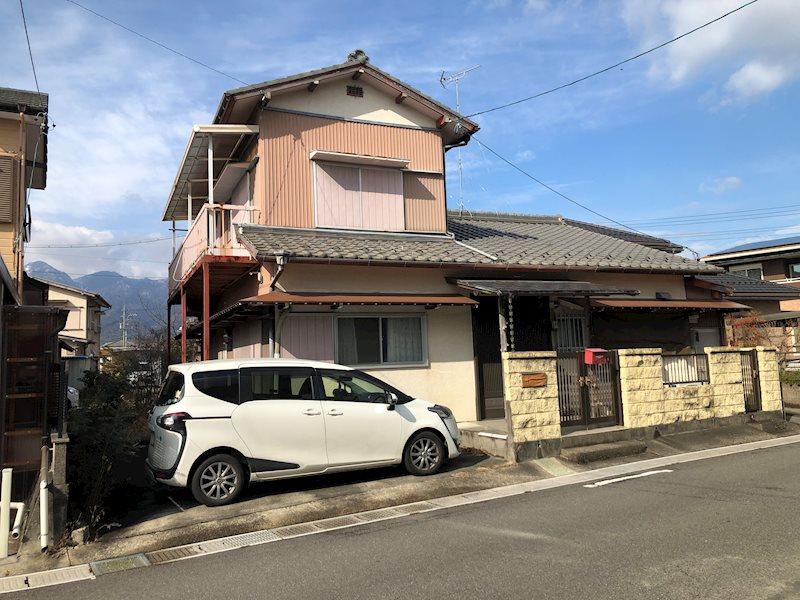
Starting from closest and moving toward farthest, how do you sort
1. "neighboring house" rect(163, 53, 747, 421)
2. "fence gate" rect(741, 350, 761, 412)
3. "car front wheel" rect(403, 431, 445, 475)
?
1. "car front wheel" rect(403, 431, 445, 475)
2. "neighboring house" rect(163, 53, 747, 421)
3. "fence gate" rect(741, 350, 761, 412)

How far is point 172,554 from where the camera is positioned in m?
6.11

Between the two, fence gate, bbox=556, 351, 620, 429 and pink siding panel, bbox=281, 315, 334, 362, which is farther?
pink siding panel, bbox=281, 315, 334, 362

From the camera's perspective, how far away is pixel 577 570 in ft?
16.4

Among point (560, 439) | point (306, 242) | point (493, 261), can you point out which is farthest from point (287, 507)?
point (493, 261)

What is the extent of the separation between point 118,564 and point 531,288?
28.4 feet

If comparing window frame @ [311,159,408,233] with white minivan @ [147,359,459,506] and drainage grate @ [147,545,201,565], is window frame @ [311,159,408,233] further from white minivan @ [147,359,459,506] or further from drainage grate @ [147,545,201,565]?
drainage grate @ [147,545,201,565]

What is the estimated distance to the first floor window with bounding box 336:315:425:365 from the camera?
12.3 metres

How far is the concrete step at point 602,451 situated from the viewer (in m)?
9.91

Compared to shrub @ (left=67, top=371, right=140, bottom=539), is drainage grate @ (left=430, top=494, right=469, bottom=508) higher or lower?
lower

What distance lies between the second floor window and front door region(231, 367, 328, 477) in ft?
18.5

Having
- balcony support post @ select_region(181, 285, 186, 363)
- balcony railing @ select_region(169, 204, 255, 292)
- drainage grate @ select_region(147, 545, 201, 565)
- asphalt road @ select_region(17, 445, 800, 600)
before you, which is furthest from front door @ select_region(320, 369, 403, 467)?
balcony support post @ select_region(181, 285, 186, 363)

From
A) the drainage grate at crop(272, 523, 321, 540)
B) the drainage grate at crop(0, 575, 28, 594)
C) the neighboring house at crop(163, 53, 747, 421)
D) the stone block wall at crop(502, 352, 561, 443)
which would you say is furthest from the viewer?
the neighboring house at crop(163, 53, 747, 421)

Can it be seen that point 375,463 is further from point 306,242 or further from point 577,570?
point 306,242

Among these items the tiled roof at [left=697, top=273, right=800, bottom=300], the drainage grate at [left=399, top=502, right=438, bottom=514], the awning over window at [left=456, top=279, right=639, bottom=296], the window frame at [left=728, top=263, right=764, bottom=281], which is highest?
the window frame at [left=728, top=263, right=764, bottom=281]
